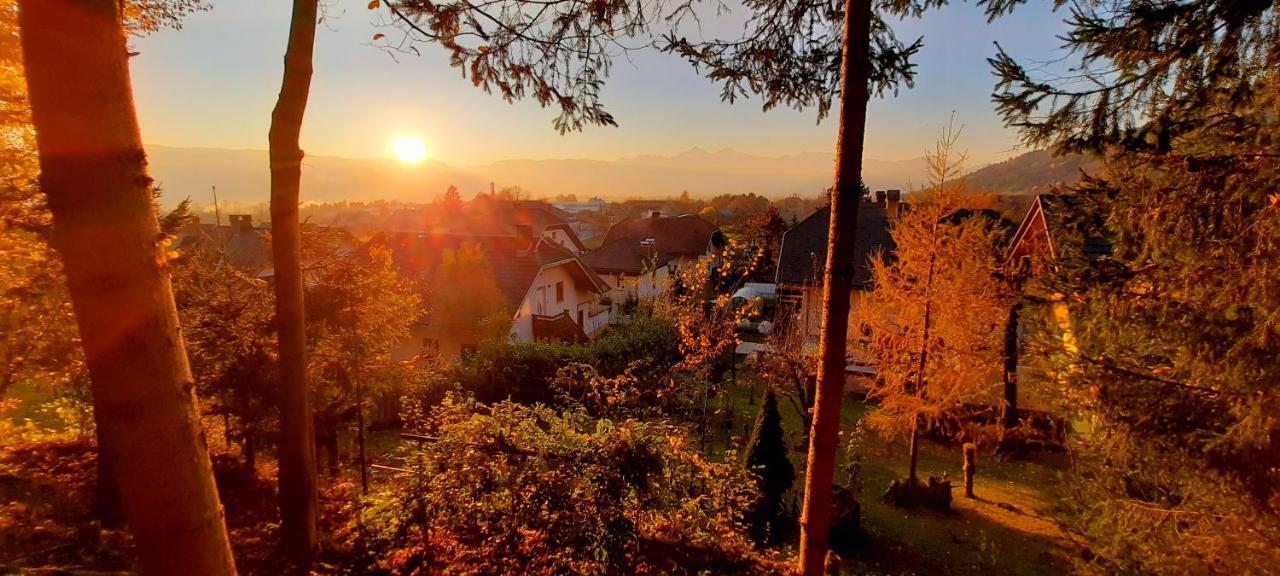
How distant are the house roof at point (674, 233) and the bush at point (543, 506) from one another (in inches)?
1581

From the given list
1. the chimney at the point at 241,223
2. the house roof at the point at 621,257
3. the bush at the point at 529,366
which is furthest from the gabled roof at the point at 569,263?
the chimney at the point at 241,223

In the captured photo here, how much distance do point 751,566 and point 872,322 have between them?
8184 mm

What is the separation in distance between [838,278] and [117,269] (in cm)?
411

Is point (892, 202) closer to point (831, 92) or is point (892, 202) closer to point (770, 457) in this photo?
point (770, 457)

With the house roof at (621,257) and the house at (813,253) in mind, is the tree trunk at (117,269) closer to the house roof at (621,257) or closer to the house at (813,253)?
the house at (813,253)

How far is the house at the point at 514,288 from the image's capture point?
19359 mm

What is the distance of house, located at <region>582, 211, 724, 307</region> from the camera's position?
38625 millimetres

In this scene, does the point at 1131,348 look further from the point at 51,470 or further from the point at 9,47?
the point at 51,470

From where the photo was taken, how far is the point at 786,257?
24.3 meters

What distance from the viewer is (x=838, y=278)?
4.15 m

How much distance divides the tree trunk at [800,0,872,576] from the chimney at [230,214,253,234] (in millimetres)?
43096

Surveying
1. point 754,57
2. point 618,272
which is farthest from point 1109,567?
point 618,272

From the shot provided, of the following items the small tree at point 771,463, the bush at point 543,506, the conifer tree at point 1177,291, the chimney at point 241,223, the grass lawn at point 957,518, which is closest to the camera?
the conifer tree at point 1177,291

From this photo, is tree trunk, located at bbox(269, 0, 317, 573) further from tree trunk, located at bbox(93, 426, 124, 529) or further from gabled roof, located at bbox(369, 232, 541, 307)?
gabled roof, located at bbox(369, 232, 541, 307)
